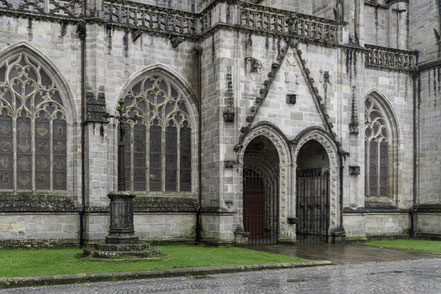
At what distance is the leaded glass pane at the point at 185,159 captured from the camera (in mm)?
22281

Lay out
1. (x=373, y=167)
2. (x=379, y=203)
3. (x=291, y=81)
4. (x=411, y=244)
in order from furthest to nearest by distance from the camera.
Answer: (x=373, y=167) < (x=379, y=203) < (x=411, y=244) < (x=291, y=81)

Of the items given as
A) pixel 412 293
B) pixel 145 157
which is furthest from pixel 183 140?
pixel 412 293

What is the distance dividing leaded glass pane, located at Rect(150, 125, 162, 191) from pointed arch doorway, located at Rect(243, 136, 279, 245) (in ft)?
12.0

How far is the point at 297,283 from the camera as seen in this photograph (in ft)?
41.7

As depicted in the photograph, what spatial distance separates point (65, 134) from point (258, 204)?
870 centimetres

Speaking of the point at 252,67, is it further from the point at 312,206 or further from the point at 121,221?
the point at 121,221

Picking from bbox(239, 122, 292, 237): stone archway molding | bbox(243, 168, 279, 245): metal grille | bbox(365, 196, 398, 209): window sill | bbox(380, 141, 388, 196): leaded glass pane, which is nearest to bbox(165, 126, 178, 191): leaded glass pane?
bbox(239, 122, 292, 237): stone archway molding

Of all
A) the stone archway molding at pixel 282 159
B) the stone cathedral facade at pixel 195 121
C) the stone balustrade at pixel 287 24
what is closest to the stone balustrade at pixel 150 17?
the stone cathedral facade at pixel 195 121

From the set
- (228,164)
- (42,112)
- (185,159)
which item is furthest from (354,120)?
(42,112)

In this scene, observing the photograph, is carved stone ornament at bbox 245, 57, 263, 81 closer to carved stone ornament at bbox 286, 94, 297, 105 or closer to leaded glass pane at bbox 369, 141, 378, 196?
carved stone ornament at bbox 286, 94, 297, 105

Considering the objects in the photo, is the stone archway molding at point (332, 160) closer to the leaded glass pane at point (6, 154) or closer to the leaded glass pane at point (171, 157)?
the leaded glass pane at point (171, 157)

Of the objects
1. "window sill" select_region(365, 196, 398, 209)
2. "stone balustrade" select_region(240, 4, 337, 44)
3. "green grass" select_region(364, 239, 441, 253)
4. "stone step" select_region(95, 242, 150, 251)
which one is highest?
"stone balustrade" select_region(240, 4, 337, 44)

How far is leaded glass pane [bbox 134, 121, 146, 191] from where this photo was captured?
70.5 ft

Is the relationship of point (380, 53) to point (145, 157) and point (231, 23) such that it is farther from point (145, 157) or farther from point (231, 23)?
point (145, 157)
